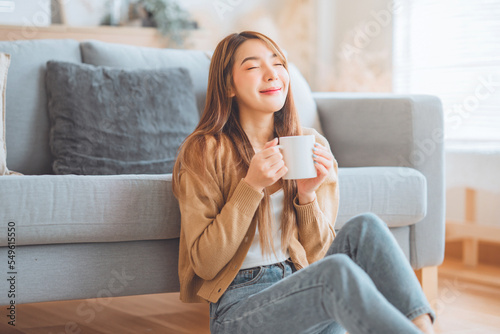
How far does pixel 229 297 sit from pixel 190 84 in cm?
104

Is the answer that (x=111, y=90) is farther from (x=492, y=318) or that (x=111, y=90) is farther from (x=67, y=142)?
(x=492, y=318)

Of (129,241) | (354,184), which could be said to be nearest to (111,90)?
(129,241)

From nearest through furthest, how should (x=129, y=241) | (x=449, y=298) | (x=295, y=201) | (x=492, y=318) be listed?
(x=295, y=201) < (x=129, y=241) < (x=492, y=318) < (x=449, y=298)

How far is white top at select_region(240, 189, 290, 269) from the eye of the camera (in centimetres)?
124

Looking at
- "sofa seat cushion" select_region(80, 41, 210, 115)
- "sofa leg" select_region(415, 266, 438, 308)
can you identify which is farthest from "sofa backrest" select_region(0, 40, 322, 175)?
"sofa leg" select_region(415, 266, 438, 308)

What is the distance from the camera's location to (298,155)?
1.12m

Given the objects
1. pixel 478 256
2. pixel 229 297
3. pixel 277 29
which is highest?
pixel 277 29

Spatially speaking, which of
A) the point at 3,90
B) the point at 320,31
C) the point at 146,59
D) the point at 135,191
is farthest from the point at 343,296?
the point at 320,31

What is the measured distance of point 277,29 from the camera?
12.6ft

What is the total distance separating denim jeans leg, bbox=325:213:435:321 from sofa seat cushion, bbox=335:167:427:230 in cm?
52

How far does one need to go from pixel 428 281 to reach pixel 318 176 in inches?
35.8

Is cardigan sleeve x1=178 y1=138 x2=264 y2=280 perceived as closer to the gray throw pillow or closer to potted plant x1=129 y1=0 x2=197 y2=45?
the gray throw pillow

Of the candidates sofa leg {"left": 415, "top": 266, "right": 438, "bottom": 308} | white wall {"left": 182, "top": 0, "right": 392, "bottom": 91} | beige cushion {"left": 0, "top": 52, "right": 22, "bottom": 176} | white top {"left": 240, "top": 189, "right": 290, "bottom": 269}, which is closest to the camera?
white top {"left": 240, "top": 189, "right": 290, "bottom": 269}

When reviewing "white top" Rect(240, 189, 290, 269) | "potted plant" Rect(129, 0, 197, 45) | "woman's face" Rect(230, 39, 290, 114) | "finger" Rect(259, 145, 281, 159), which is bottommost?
"white top" Rect(240, 189, 290, 269)
